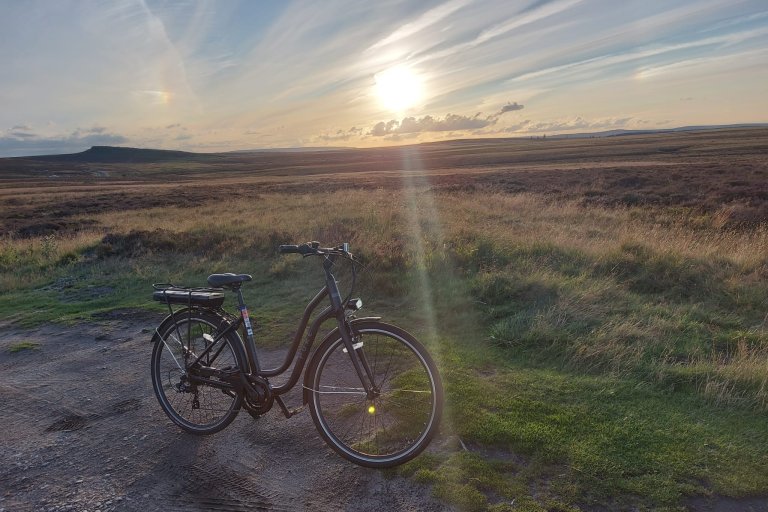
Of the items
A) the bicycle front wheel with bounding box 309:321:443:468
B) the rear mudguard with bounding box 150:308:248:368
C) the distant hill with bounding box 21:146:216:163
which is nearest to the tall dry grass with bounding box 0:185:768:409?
the bicycle front wheel with bounding box 309:321:443:468

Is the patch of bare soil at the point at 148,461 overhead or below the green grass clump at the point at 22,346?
below

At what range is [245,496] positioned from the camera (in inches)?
138

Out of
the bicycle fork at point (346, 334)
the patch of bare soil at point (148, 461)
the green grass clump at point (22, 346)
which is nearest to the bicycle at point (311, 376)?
the bicycle fork at point (346, 334)

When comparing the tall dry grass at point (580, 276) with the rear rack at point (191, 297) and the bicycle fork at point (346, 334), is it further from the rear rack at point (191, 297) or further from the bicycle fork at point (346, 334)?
the rear rack at point (191, 297)

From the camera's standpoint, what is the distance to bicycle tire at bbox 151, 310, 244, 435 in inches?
169

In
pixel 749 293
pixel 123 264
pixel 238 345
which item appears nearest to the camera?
pixel 238 345

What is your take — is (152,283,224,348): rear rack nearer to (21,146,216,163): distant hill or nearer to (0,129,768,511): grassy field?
(0,129,768,511): grassy field

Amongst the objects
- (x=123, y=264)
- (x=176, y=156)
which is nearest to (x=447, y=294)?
(x=123, y=264)

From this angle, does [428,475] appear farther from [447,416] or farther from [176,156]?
[176,156]

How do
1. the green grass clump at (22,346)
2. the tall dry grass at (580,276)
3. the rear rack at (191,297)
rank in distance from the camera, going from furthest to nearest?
the green grass clump at (22,346), the tall dry grass at (580,276), the rear rack at (191,297)

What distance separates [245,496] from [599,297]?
586 centimetres

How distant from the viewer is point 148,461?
13.1 feet

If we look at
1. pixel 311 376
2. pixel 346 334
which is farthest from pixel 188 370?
pixel 346 334

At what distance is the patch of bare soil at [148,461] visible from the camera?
3.47 meters
